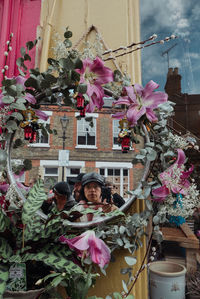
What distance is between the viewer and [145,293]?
74cm

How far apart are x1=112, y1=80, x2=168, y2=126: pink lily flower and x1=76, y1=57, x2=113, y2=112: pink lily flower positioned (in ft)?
0.25

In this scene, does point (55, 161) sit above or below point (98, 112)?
below

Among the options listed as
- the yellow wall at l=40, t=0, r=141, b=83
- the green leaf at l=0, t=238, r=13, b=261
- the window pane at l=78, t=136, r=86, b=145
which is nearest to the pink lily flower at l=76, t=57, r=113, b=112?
the window pane at l=78, t=136, r=86, b=145

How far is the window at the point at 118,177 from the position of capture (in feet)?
2.46

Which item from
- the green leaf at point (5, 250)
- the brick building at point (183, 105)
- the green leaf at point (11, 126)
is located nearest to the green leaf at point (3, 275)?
the green leaf at point (5, 250)

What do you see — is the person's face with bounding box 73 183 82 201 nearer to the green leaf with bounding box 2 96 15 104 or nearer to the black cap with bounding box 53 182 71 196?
the black cap with bounding box 53 182 71 196

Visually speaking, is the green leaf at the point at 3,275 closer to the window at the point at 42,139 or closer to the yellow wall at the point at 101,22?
the window at the point at 42,139

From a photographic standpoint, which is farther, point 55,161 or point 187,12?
point 187,12

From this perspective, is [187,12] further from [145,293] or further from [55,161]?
[145,293]

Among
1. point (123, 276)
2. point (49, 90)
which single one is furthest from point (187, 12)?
point (123, 276)

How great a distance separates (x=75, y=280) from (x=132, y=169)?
0.38 meters

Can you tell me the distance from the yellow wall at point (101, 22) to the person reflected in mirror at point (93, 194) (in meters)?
0.45

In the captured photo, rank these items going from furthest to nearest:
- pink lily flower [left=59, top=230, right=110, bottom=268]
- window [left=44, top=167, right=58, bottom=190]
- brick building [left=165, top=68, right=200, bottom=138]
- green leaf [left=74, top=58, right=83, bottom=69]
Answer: brick building [left=165, top=68, right=200, bottom=138], window [left=44, top=167, right=58, bottom=190], green leaf [left=74, top=58, right=83, bottom=69], pink lily flower [left=59, top=230, right=110, bottom=268]

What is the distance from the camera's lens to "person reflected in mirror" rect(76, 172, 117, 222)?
0.74 m
